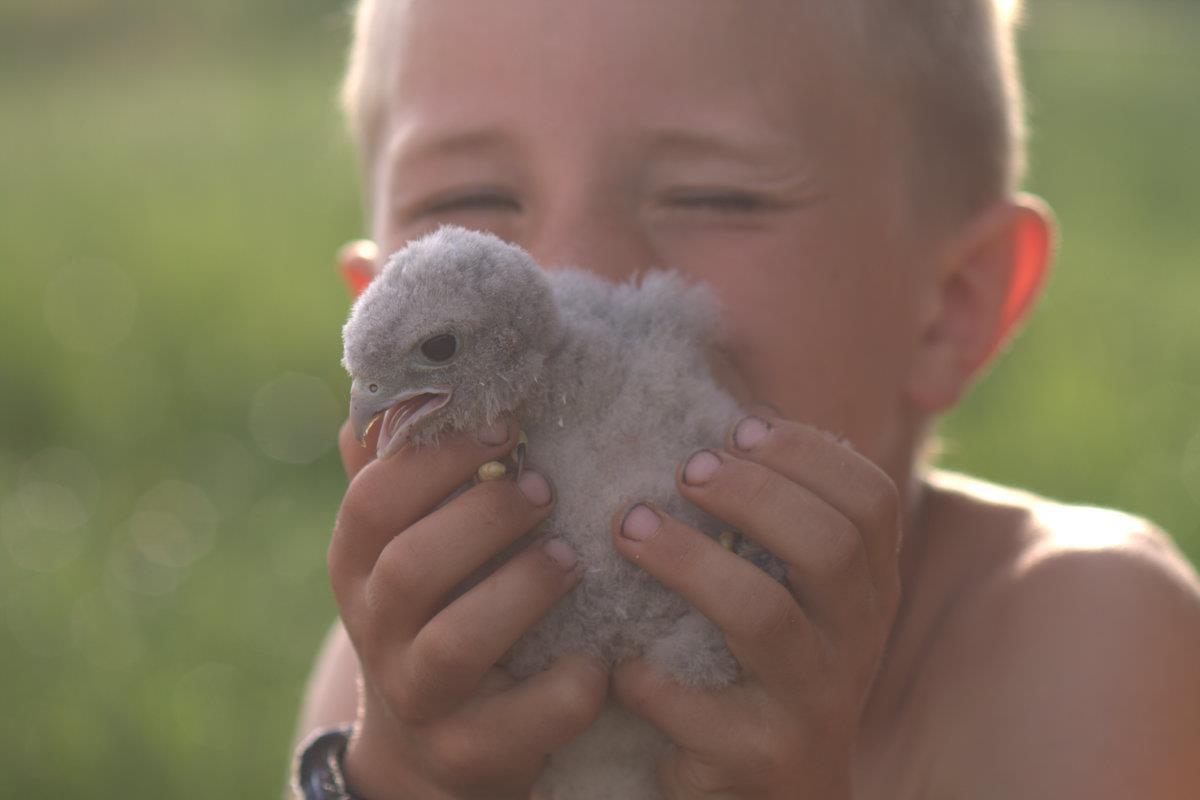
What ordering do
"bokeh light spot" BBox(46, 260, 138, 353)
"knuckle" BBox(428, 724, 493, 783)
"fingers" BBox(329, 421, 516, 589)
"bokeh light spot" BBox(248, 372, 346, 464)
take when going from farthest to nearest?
"bokeh light spot" BBox(46, 260, 138, 353) → "bokeh light spot" BBox(248, 372, 346, 464) → "knuckle" BBox(428, 724, 493, 783) → "fingers" BBox(329, 421, 516, 589)

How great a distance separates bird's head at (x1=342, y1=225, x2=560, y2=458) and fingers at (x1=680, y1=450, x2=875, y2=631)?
0.68ft

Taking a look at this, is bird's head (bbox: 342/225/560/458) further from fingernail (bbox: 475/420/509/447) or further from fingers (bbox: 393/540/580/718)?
fingers (bbox: 393/540/580/718)

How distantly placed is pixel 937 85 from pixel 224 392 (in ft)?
11.0

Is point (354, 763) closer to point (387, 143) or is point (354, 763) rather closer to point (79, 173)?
point (387, 143)

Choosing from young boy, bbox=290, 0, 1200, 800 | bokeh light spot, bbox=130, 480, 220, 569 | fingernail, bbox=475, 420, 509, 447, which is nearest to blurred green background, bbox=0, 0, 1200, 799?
bokeh light spot, bbox=130, 480, 220, 569

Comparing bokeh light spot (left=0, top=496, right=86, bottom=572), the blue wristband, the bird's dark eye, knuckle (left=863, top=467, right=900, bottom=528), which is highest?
the bird's dark eye

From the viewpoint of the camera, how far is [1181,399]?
469 centimetres

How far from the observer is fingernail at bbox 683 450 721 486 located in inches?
53.6

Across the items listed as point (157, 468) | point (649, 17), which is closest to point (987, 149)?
point (649, 17)

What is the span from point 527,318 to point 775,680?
1.54ft

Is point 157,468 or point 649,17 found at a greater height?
point 649,17

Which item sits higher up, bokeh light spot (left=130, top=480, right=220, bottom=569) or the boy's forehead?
the boy's forehead

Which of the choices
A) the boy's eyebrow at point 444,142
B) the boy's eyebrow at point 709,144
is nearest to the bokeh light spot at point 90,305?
the boy's eyebrow at point 444,142

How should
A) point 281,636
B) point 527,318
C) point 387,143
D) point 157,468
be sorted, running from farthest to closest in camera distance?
1. point 157,468
2. point 281,636
3. point 387,143
4. point 527,318
